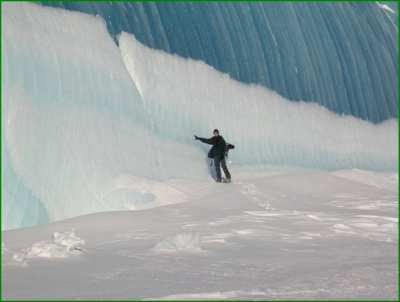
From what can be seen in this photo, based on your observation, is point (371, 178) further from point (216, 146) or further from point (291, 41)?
point (216, 146)

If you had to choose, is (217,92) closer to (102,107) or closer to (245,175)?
(245,175)

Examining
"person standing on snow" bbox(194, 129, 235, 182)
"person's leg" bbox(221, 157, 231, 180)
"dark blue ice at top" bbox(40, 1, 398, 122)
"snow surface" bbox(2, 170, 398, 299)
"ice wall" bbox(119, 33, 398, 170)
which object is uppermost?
"dark blue ice at top" bbox(40, 1, 398, 122)

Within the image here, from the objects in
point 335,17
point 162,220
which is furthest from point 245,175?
point 335,17

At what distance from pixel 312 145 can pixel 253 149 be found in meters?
1.92

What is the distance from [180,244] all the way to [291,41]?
31.7 ft

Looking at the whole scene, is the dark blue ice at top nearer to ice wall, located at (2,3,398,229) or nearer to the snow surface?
ice wall, located at (2,3,398,229)

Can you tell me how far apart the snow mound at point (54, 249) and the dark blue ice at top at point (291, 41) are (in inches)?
172

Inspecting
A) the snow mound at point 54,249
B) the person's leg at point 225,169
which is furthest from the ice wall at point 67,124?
the snow mound at point 54,249

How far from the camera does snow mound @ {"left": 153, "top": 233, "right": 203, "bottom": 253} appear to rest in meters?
5.92

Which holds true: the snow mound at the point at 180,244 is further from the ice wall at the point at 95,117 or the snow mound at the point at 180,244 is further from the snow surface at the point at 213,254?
the ice wall at the point at 95,117

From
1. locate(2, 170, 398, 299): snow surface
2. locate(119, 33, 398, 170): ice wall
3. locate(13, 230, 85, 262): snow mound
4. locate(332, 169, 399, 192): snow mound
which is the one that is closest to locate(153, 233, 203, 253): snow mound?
locate(2, 170, 398, 299): snow surface

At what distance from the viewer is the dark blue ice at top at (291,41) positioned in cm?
1151

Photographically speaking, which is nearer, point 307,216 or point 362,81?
point 307,216

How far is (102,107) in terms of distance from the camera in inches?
377
